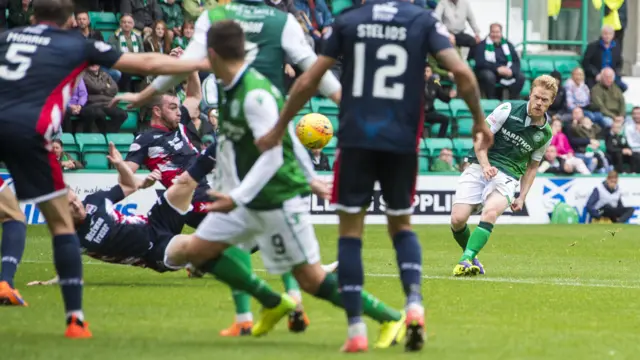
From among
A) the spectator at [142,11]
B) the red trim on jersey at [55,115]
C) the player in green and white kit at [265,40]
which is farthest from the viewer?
the spectator at [142,11]

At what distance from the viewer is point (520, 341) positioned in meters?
8.21

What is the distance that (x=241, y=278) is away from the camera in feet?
26.3

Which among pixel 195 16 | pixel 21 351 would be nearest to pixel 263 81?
pixel 21 351

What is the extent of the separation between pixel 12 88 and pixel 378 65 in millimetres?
Answer: 2354

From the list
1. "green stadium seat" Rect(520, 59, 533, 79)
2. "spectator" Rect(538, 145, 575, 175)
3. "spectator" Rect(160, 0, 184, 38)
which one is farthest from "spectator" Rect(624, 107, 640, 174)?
"spectator" Rect(160, 0, 184, 38)

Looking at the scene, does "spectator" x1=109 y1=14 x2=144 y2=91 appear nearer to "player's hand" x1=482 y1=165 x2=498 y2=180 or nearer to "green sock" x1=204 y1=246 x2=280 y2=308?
"player's hand" x1=482 y1=165 x2=498 y2=180

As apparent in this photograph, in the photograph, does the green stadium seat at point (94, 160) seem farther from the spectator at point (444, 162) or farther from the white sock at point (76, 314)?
the white sock at point (76, 314)

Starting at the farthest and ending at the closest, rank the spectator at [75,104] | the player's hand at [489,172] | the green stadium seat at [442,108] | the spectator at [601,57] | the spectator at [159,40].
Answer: the spectator at [601,57] < the green stadium seat at [442,108] < the spectator at [159,40] < the spectator at [75,104] < the player's hand at [489,172]

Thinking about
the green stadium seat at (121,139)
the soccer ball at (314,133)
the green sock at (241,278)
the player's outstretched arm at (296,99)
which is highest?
the player's outstretched arm at (296,99)

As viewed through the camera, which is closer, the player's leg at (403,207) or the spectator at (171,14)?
the player's leg at (403,207)

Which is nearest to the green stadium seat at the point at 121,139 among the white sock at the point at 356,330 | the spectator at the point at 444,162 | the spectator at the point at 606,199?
the spectator at the point at 444,162

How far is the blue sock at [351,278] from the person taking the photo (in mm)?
7523

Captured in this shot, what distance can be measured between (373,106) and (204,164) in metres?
4.12

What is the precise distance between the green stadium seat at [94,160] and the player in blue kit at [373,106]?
1555 centimetres
